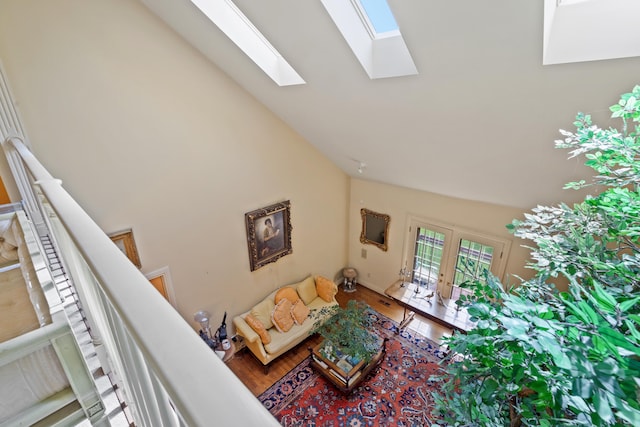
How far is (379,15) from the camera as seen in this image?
2.19 meters

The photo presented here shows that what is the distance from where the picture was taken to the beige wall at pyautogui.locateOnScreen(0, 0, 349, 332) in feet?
8.30

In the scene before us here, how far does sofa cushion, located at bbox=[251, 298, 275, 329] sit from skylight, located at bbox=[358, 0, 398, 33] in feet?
13.2

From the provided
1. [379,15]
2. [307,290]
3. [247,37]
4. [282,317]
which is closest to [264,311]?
[282,317]

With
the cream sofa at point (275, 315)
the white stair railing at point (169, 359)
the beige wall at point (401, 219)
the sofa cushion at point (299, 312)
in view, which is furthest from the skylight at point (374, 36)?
the sofa cushion at point (299, 312)

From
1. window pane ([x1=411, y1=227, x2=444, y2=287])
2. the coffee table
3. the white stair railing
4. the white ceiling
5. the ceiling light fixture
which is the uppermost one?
the white ceiling

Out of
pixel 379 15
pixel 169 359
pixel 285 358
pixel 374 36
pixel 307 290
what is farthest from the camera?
pixel 307 290

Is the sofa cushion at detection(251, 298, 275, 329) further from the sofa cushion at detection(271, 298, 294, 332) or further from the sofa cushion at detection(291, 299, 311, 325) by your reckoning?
the sofa cushion at detection(291, 299, 311, 325)

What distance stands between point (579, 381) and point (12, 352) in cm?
142

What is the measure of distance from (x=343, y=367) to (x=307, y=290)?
158cm

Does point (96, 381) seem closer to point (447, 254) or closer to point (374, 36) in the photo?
point (374, 36)

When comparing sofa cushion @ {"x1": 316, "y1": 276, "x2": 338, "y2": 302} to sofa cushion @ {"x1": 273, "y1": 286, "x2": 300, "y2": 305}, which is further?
sofa cushion @ {"x1": 316, "y1": 276, "x2": 338, "y2": 302}

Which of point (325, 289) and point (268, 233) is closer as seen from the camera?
point (268, 233)

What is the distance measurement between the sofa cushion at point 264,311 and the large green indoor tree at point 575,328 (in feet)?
11.6

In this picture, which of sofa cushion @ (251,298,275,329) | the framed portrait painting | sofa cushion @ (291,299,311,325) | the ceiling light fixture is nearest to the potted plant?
sofa cushion @ (291,299,311,325)
